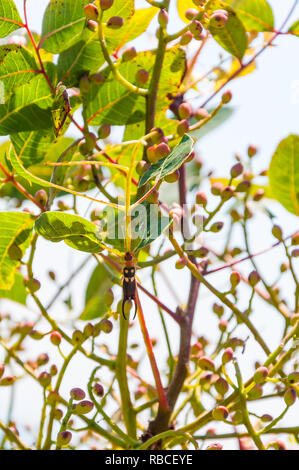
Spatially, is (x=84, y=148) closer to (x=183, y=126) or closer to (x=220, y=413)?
(x=183, y=126)

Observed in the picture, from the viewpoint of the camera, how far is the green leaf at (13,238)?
3.41 ft

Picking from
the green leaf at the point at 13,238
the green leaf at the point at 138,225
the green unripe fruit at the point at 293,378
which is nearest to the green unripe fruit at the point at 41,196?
the green leaf at the point at 13,238

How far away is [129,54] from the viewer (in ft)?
3.18

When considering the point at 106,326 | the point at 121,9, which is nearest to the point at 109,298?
the point at 106,326

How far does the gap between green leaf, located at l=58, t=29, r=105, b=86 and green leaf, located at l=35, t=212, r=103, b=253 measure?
11.9 inches

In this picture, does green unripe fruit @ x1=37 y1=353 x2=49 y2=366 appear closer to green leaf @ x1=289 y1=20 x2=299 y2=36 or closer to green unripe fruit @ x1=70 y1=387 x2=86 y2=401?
green unripe fruit @ x1=70 y1=387 x2=86 y2=401

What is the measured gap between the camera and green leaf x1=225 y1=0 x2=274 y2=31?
1.13 meters

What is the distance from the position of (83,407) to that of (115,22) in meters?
0.59

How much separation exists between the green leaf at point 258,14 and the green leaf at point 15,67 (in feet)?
1.32

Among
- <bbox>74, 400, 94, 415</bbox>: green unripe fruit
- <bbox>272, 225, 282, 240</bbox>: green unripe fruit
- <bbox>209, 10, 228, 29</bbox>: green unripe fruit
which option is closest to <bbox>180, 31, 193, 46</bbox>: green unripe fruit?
<bbox>209, 10, 228, 29</bbox>: green unripe fruit

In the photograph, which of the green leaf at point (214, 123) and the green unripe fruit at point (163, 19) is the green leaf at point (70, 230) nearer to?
the green unripe fruit at point (163, 19)
